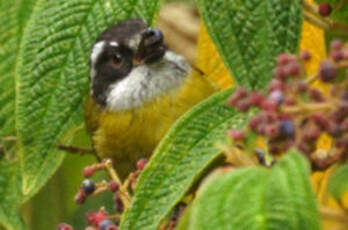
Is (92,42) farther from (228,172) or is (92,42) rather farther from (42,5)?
(228,172)

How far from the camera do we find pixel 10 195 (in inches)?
62.0

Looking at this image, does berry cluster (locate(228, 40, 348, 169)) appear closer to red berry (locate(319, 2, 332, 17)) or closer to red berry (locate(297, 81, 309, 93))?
red berry (locate(297, 81, 309, 93))

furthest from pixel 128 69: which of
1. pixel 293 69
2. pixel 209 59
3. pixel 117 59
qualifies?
pixel 293 69

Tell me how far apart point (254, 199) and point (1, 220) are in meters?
0.73

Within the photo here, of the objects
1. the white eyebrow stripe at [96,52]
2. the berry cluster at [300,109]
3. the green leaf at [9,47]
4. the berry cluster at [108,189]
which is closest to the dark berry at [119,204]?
the berry cluster at [108,189]

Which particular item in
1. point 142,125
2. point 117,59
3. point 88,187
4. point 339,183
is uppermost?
point 339,183

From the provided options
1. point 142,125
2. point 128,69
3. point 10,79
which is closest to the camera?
point 10,79

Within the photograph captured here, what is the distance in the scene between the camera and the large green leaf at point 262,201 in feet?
2.74

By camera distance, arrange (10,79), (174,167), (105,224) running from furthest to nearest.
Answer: (10,79), (105,224), (174,167)

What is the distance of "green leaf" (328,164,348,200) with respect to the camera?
87 cm

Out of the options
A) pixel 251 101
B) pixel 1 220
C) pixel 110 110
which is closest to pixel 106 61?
pixel 110 110

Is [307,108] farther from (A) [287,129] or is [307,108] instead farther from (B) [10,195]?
(B) [10,195]

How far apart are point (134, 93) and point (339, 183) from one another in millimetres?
1239

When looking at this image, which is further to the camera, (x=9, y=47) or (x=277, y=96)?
(x=9, y=47)
